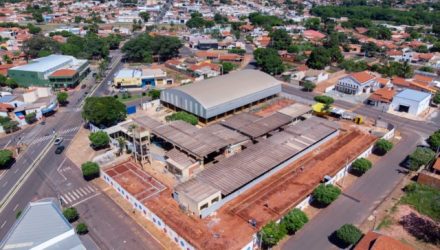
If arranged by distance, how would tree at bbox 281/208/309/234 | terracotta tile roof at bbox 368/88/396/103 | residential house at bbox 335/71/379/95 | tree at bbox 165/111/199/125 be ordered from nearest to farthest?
1. tree at bbox 281/208/309/234
2. tree at bbox 165/111/199/125
3. terracotta tile roof at bbox 368/88/396/103
4. residential house at bbox 335/71/379/95

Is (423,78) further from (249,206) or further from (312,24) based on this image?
(312,24)

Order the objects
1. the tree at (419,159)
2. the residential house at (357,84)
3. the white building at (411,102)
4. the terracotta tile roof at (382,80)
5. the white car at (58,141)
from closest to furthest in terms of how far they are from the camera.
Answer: the tree at (419,159) → the white car at (58,141) → the white building at (411,102) → the residential house at (357,84) → the terracotta tile roof at (382,80)

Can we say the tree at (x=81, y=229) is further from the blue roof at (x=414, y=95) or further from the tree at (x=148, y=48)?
the tree at (x=148, y=48)

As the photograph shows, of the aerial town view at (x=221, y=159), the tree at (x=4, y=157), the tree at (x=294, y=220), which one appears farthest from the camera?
the tree at (x=4, y=157)

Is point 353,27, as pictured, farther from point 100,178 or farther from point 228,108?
point 100,178

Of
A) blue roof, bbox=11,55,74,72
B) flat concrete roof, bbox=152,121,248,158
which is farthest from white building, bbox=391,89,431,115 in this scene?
blue roof, bbox=11,55,74,72

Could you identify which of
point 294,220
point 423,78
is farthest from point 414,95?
point 294,220

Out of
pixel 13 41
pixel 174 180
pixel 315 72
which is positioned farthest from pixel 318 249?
pixel 13 41

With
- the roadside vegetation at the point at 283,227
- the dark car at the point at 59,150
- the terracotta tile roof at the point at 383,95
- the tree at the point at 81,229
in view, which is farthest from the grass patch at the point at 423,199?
the dark car at the point at 59,150

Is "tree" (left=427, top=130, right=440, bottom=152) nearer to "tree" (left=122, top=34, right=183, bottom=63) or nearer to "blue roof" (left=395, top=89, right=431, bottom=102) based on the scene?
"blue roof" (left=395, top=89, right=431, bottom=102)
